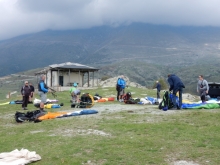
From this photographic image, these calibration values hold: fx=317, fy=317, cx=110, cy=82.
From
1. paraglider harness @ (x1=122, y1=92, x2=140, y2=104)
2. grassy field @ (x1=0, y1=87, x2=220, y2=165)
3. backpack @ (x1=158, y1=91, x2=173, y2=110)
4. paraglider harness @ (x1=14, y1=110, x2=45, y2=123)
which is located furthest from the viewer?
paraglider harness @ (x1=122, y1=92, x2=140, y2=104)

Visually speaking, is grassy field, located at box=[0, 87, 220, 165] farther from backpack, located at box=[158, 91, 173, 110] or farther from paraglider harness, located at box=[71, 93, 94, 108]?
paraglider harness, located at box=[71, 93, 94, 108]

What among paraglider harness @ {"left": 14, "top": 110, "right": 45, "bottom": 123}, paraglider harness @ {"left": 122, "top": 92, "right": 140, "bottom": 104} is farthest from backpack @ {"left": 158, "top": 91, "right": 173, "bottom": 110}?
paraglider harness @ {"left": 14, "top": 110, "right": 45, "bottom": 123}

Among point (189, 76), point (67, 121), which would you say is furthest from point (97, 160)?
point (189, 76)

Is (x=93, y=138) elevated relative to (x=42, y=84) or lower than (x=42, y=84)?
lower

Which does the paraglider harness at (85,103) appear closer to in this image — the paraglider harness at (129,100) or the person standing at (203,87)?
the paraglider harness at (129,100)

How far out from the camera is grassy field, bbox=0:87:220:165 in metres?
7.57

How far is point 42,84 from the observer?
57.0 feet

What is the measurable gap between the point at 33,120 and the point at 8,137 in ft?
11.7

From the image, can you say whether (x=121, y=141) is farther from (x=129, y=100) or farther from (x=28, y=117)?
(x=129, y=100)

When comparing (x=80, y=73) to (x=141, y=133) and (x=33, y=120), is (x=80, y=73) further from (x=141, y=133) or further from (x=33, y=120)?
(x=141, y=133)

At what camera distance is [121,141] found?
29.9 ft

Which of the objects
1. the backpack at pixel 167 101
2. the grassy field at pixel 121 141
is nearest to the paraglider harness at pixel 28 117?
the grassy field at pixel 121 141

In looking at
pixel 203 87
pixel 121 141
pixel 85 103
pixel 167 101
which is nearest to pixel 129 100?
A: pixel 85 103

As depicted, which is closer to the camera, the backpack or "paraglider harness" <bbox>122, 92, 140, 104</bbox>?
the backpack
